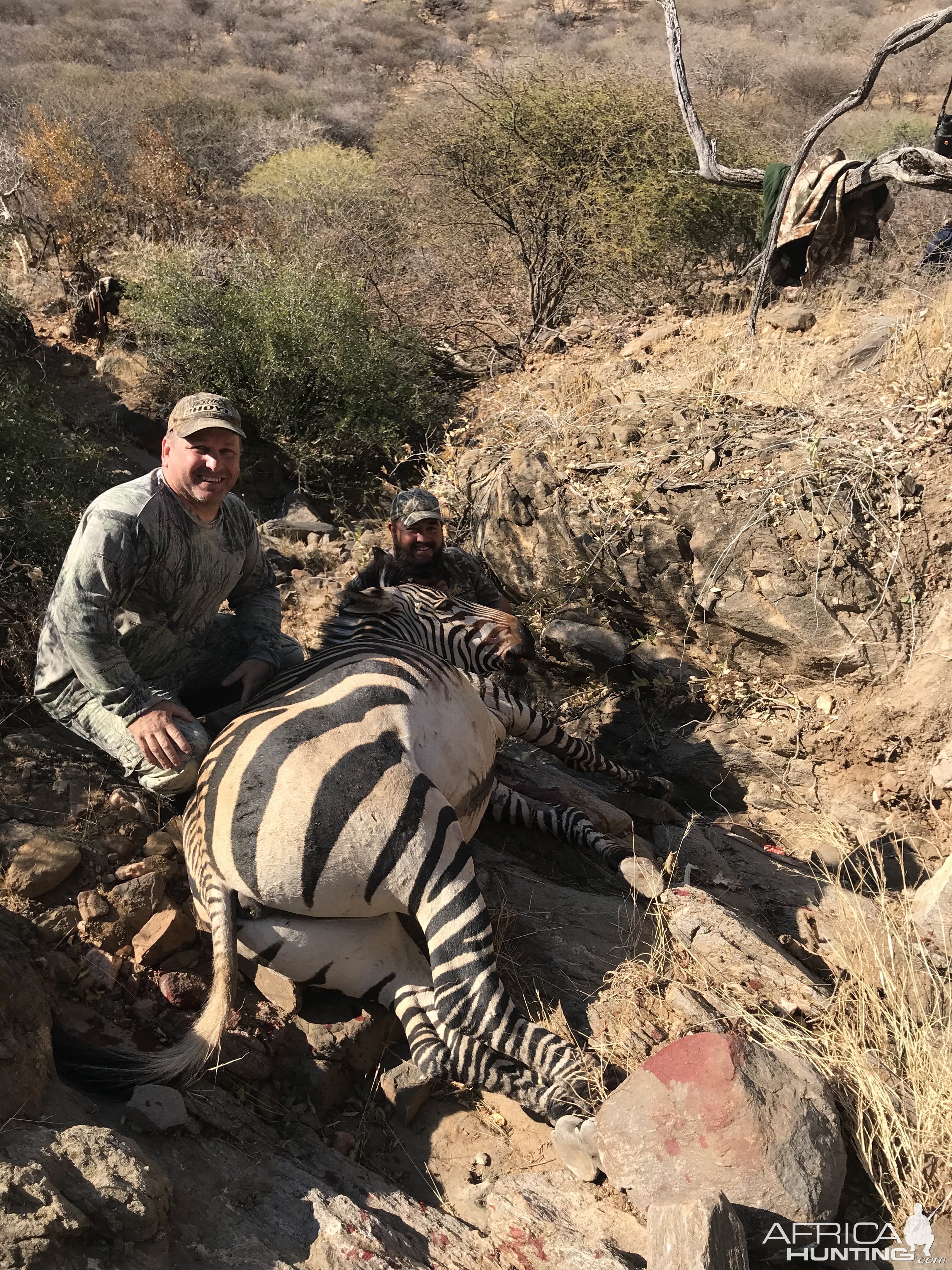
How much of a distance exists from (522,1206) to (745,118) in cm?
1577

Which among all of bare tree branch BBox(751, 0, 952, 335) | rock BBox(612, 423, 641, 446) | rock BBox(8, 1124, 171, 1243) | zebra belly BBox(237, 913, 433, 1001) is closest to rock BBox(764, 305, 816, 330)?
bare tree branch BBox(751, 0, 952, 335)

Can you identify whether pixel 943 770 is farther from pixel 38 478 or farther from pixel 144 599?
pixel 38 478

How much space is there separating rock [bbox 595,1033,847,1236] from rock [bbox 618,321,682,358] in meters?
7.88

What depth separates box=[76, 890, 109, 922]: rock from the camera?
293 centimetres

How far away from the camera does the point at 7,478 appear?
509cm

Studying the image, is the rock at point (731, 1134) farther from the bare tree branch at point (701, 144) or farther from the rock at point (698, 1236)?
the bare tree branch at point (701, 144)

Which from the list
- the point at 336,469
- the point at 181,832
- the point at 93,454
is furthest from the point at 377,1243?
the point at 336,469

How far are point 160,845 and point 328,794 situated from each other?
0.86 metres

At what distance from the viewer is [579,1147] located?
254 cm

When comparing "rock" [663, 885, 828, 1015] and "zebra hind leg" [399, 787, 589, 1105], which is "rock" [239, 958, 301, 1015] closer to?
"zebra hind leg" [399, 787, 589, 1105]

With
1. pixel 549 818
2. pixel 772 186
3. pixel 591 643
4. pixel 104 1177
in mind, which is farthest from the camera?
pixel 772 186

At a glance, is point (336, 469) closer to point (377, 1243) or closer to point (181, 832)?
point (181, 832)

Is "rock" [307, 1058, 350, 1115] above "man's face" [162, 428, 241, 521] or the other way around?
the other way around

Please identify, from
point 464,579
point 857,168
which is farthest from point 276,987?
point 857,168
